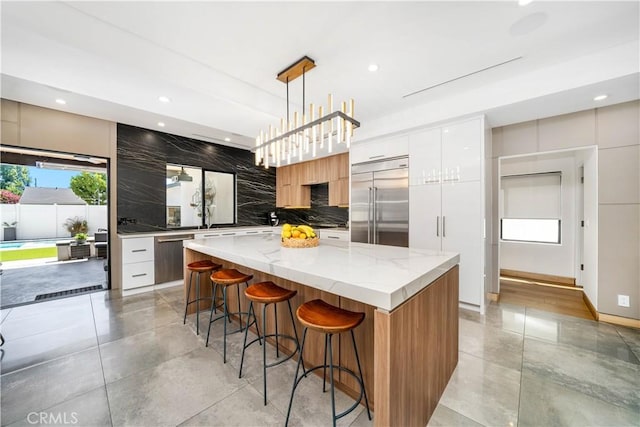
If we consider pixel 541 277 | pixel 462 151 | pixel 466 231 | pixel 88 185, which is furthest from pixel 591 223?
pixel 88 185

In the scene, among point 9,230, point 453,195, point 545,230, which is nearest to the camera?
point 453,195

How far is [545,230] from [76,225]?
11347mm

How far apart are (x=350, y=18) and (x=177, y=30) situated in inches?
54.4

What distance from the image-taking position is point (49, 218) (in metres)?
7.54

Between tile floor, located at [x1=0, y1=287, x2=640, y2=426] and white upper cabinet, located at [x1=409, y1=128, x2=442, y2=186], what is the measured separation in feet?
6.12

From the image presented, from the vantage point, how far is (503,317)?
2852 mm

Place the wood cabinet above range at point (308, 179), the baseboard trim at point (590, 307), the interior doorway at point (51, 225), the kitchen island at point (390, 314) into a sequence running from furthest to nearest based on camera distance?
the wood cabinet above range at point (308, 179)
the interior doorway at point (51, 225)
the baseboard trim at point (590, 307)
the kitchen island at point (390, 314)

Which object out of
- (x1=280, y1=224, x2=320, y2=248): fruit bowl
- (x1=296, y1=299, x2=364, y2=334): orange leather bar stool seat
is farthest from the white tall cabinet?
(x1=296, y1=299, x2=364, y2=334): orange leather bar stool seat

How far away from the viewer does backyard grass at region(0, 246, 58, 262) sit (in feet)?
20.4

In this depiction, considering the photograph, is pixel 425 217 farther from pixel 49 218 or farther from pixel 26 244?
pixel 26 244

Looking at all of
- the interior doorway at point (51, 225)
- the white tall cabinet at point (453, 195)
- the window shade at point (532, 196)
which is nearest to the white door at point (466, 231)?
the white tall cabinet at point (453, 195)

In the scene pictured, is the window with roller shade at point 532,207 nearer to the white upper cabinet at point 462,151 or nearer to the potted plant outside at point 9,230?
the white upper cabinet at point 462,151

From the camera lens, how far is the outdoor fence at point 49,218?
284 inches

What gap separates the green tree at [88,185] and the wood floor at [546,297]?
9.78 meters
